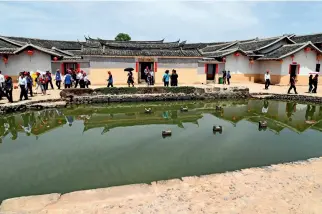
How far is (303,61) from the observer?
23.6 metres

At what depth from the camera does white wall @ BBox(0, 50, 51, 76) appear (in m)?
20.1

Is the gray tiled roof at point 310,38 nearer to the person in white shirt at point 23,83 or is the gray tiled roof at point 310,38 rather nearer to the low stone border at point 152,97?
the low stone border at point 152,97

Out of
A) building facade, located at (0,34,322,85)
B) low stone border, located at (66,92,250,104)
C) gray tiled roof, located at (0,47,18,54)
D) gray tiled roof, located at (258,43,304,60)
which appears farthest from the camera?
gray tiled roof, located at (258,43,304,60)

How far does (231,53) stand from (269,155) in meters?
19.5

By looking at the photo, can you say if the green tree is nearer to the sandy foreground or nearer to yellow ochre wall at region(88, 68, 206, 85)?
yellow ochre wall at region(88, 68, 206, 85)

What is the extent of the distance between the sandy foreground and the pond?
1.97 feet

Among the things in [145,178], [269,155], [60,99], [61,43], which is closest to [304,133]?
[269,155]

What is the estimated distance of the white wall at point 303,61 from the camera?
914 inches

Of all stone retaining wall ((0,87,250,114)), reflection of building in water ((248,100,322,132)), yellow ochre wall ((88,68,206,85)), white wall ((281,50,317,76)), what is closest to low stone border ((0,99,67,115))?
stone retaining wall ((0,87,250,114))

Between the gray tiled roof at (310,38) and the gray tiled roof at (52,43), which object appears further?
the gray tiled roof at (310,38)

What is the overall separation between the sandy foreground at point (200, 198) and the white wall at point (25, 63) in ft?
61.9

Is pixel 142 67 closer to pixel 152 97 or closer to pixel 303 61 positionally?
pixel 152 97

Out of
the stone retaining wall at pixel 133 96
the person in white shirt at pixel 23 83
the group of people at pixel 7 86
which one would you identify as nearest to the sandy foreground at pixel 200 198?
the stone retaining wall at pixel 133 96

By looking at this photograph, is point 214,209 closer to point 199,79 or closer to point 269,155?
point 269,155
